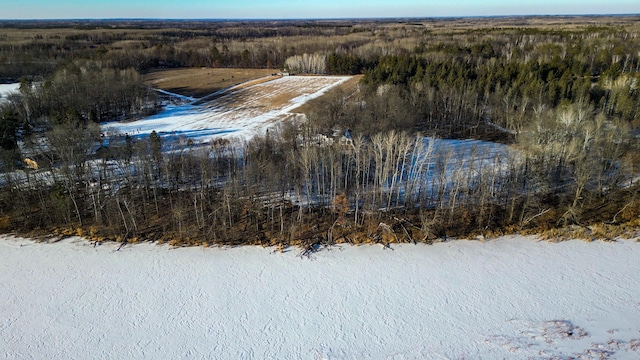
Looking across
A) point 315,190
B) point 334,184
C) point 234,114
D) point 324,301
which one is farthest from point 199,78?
point 324,301

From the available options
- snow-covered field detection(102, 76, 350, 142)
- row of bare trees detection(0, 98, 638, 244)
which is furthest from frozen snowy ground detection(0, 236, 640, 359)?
snow-covered field detection(102, 76, 350, 142)

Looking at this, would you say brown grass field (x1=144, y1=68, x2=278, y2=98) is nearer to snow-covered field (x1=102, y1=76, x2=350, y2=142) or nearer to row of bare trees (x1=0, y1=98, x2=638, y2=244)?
snow-covered field (x1=102, y1=76, x2=350, y2=142)

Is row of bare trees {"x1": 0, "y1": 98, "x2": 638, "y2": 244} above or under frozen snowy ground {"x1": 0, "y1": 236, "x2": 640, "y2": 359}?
above

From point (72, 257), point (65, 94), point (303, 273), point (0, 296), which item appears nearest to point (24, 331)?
point (0, 296)

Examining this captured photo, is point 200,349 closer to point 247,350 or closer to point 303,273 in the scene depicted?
point 247,350

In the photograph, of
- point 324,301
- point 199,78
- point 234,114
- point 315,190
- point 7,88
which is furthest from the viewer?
point 199,78

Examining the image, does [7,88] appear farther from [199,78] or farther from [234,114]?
[234,114]
